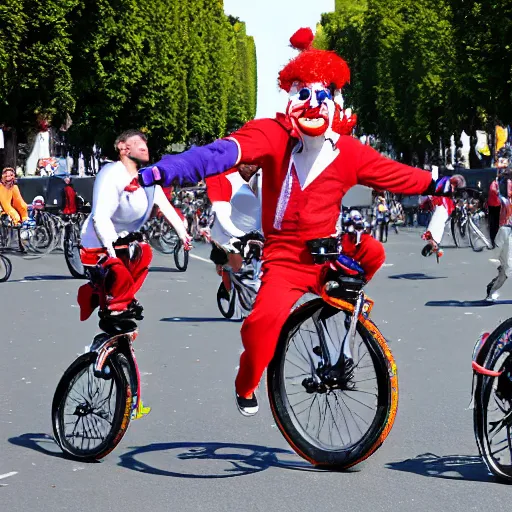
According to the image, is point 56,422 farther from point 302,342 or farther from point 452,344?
point 452,344

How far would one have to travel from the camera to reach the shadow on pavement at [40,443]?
6.75 m

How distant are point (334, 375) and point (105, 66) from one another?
162 feet

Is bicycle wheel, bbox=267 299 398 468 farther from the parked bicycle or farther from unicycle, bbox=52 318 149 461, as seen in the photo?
the parked bicycle

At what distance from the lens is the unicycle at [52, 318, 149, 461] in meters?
6.38

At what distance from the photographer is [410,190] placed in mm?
6324

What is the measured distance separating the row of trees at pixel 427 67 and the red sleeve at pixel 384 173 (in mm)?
39730

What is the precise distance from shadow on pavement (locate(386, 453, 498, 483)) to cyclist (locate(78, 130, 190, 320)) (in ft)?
4.72

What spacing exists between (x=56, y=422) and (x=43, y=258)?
20.5 m

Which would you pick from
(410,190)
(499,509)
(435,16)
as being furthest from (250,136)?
(435,16)

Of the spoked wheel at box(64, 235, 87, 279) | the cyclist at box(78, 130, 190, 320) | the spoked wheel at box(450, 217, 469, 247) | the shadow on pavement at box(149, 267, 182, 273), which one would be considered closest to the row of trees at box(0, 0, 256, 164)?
the spoked wheel at box(450, 217, 469, 247)

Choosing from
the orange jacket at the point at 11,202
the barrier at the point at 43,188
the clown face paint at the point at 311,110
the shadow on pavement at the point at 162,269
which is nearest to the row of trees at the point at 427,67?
the barrier at the point at 43,188

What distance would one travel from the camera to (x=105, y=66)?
54656 mm

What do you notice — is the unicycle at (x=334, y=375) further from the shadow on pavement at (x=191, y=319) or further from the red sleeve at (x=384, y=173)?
the shadow on pavement at (x=191, y=319)

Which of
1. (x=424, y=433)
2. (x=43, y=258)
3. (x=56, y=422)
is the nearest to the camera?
(x=56, y=422)
